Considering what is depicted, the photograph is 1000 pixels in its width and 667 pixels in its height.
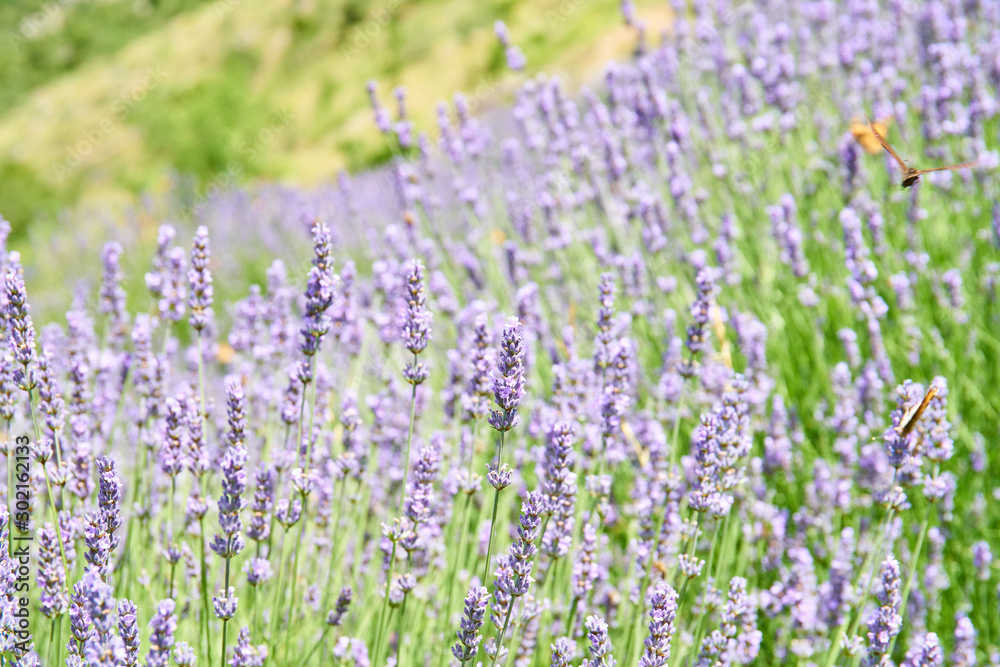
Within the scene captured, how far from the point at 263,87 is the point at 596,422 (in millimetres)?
21737

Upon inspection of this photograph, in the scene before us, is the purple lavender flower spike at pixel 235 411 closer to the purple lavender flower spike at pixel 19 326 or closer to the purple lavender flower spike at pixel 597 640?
the purple lavender flower spike at pixel 19 326

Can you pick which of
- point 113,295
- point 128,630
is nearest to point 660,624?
point 128,630

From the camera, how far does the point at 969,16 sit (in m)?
3.81

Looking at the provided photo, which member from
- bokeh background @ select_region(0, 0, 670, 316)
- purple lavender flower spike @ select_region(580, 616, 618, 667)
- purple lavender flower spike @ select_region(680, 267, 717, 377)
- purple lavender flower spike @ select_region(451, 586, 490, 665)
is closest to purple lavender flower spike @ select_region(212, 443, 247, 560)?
purple lavender flower spike @ select_region(451, 586, 490, 665)

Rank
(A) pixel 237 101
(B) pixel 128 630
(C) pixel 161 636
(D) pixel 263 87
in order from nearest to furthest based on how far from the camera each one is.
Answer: (C) pixel 161 636 < (B) pixel 128 630 < (A) pixel 237 101 < (D) pixel 263 87

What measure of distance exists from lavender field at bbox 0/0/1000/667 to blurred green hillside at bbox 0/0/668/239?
7.92 m

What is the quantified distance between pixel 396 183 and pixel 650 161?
1.29 m

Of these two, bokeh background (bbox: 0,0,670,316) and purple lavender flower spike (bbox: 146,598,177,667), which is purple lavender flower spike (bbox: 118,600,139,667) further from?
bokeh background (bbox: 0,0,670,316)

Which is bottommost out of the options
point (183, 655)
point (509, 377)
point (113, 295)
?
point (183, 655)

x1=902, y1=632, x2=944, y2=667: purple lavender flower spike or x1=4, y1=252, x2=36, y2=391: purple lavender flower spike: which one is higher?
x1=4, y1=252, x2=36, y2=391: purple lavender flower spike

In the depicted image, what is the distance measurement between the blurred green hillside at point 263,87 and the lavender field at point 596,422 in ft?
26.0

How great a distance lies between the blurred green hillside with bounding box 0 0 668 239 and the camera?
50.7 feet

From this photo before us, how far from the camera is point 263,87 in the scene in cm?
2147

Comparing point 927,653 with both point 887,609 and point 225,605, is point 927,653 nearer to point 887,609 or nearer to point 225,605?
point 887,609
